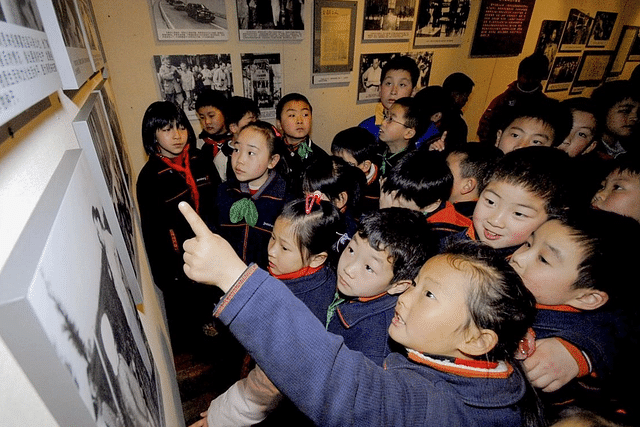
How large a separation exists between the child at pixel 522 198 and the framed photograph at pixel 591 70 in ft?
17.4

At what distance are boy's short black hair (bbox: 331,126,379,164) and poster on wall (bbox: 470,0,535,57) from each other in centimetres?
263

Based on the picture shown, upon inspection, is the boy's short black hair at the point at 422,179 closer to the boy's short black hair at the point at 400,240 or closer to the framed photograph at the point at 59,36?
the boy's short black hair at the point at 400,240

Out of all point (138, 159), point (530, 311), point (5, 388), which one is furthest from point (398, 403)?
point (138, 159)

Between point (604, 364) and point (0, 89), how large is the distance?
4.88 feet

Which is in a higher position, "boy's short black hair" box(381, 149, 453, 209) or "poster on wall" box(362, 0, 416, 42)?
"poster on wall" box(362, 0, 416, 42)

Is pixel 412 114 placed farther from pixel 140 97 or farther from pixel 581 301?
pixel 140 97

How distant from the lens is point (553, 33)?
14.6 ft

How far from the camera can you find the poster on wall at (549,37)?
4.33 m

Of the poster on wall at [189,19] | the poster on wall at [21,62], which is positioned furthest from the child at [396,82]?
the poster on wall at [21,62]

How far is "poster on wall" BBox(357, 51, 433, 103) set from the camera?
324cm

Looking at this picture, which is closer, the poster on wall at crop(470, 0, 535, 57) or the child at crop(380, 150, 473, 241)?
the child at crop(380, 150, 473, 241)

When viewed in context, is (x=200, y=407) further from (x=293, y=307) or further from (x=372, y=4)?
(x=372, y=4)

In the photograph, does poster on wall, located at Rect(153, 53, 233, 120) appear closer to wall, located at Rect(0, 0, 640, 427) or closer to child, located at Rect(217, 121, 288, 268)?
wall, located at Rect(0, 0, 640, 427)

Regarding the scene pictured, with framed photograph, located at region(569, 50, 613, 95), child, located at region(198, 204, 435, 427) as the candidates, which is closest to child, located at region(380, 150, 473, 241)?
child, located at region(198, 204, 435, 427)
